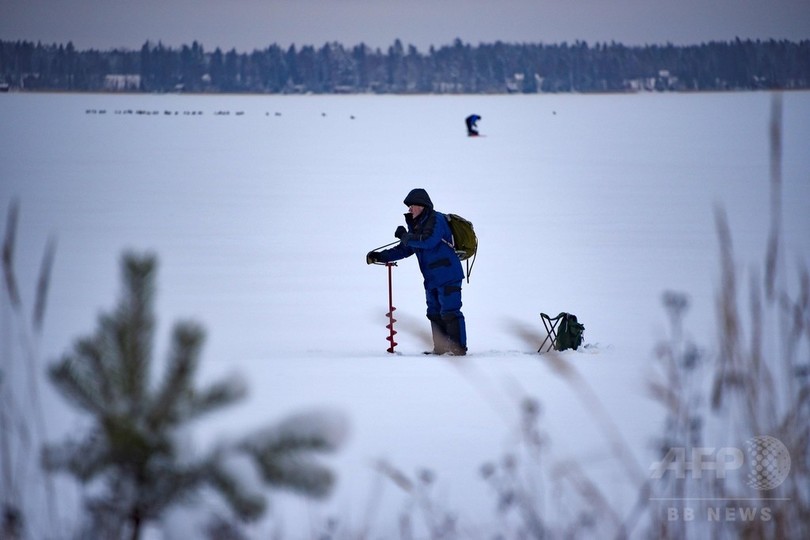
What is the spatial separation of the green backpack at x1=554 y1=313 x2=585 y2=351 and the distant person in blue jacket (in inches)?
27.5

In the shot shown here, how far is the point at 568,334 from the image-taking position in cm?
773

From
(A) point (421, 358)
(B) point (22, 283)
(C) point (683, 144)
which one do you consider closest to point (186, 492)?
(A) point (421, 358)

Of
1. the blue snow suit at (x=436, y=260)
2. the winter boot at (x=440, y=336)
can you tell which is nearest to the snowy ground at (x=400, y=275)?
the winter boot at (x=440, y=336)

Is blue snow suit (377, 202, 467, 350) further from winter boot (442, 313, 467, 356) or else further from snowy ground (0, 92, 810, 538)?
snowy ground (0, 92, 810, 538)

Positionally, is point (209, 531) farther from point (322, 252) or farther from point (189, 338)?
point (322, 252)

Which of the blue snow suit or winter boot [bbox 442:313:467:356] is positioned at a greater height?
the blue snow suit

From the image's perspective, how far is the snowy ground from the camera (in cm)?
517

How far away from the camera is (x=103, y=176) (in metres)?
24.7

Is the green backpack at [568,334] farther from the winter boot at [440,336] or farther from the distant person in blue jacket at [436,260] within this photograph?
the winter boot at [440,336]

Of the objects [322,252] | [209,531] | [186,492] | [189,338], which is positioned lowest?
[322,252]

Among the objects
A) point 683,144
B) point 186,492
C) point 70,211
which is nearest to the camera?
point 186,492

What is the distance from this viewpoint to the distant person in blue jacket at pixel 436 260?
718 centimetres

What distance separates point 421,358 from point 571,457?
8.99 feet

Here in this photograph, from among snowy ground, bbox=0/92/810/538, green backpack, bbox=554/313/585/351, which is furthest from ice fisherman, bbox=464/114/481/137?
green backpack, bbox=554/313/585/351
